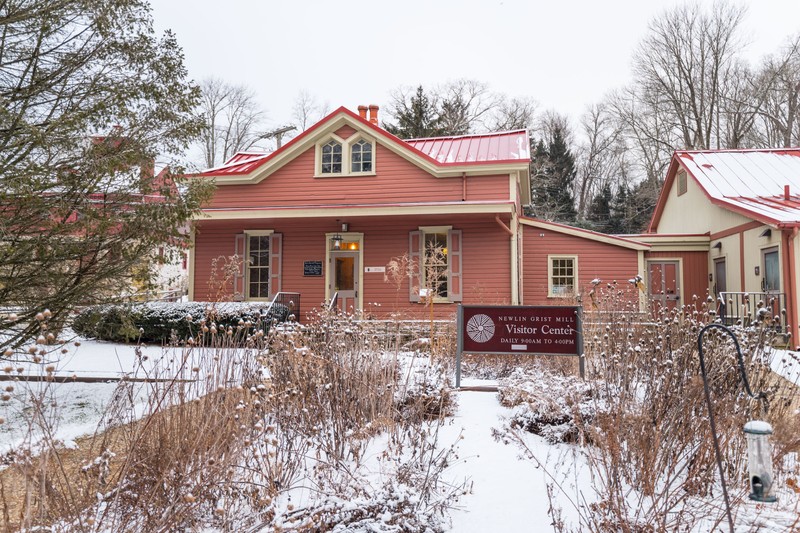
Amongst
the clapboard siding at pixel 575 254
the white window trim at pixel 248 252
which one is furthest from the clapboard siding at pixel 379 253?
the clapboard siding at pixel 575 254

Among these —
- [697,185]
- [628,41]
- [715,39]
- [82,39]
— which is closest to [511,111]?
[628,41]

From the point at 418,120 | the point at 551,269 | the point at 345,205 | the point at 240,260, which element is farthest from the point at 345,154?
the point at 418,120

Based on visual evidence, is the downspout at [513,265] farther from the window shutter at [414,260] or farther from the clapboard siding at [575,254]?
the window shutter at [414,260]

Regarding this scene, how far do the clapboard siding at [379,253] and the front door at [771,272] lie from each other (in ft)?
18.9

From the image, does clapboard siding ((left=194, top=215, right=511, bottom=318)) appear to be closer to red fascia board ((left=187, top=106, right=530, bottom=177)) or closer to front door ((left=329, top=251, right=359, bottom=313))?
front door ((left=329, top=251, right=359, bottom=313))

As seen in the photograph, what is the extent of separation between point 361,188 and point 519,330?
8623 millimetres

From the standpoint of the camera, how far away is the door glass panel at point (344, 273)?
47.0 feet

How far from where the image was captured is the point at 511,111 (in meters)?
34.9

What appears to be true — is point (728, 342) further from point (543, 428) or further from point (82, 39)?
point (82, 39)

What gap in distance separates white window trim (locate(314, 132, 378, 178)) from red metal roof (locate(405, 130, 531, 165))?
1472 millimetres

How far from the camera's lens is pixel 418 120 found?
32594 mm

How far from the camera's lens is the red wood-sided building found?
13.5 meters

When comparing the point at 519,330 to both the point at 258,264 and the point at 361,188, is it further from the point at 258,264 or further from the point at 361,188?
the point at 258,264

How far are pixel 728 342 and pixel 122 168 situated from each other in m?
6.39
